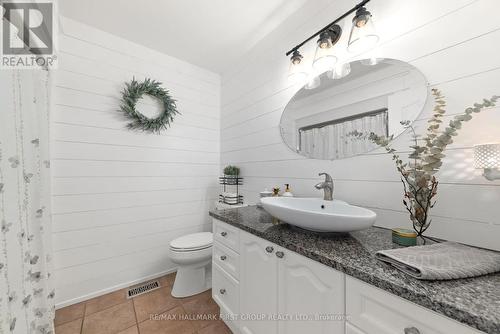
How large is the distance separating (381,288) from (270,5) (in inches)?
74.2

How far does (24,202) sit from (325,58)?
1887 millimetres

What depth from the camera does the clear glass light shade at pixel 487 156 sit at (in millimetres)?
669

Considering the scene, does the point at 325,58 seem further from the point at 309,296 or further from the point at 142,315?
the point at 142,315

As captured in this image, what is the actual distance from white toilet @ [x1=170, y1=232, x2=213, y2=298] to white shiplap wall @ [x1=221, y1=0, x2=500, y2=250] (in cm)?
97

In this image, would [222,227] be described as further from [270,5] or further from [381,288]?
[270,5]

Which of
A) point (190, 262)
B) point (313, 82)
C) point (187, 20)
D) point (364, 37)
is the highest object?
point (187, 20)

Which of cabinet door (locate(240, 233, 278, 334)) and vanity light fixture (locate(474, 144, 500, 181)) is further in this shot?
cabinet door (locate(240, 233, 278, 334))

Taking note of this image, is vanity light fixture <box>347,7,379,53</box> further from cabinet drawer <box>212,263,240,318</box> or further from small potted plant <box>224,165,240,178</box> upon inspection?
cabinet drawer <box>212,263,240,318</box>

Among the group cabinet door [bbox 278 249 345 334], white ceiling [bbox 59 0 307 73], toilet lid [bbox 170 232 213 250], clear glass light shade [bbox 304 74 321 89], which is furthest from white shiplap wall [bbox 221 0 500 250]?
toilet lid [bbox 170 232 213 250]

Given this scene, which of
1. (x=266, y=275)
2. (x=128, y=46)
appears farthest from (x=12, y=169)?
(x=128, y=46)

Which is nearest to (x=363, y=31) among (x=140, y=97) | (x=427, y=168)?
(x=427, y=168)

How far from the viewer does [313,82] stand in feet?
4.56

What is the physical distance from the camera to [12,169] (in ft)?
2.74

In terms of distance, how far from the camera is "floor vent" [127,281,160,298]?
1.71 m
